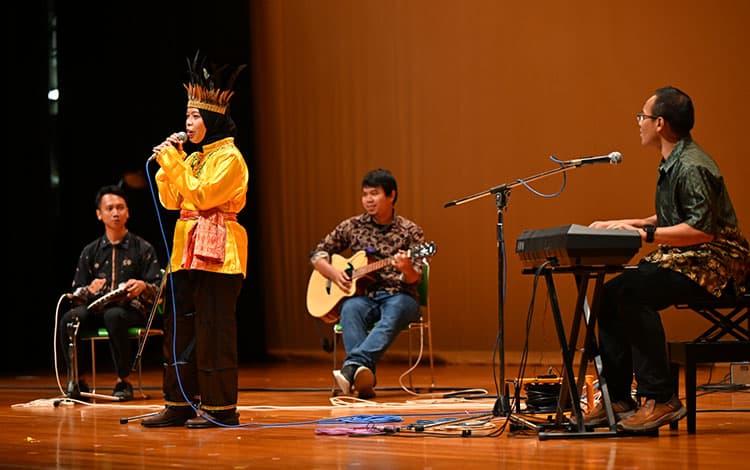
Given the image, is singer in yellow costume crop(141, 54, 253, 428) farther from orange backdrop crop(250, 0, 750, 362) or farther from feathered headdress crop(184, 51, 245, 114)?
orange backdrop crop(250, 0, 750, 362)

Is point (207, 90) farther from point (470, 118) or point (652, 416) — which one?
point (470, 118)

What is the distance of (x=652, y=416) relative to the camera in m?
3.53

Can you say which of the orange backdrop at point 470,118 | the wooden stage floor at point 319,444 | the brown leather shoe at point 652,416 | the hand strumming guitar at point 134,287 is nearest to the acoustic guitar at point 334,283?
the wooden stage floor at point 319,444

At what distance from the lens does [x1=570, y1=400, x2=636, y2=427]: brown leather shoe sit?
3.61 meters

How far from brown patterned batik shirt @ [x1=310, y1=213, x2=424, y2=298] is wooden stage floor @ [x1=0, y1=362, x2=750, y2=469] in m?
0.69

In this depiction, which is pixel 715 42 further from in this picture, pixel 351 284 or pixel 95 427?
pixel 95 427

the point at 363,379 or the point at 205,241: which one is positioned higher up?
the point at 205,241

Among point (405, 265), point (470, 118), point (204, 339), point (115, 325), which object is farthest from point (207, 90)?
point (470, 118)

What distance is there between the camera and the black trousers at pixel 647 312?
357 cm

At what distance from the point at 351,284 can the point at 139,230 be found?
117 inches

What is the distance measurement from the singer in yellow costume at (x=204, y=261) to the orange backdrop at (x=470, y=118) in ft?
10.8

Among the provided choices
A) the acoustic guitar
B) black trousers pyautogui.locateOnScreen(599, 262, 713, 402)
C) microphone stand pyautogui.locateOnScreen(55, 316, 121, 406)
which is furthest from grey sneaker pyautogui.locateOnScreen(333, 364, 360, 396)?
black trousers pyautogui.locateOnScreen(599, 262, 713, 402)

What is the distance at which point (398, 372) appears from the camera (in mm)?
7117

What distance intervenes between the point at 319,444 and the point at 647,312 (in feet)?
3.89
